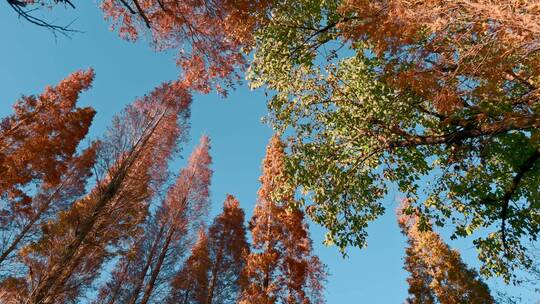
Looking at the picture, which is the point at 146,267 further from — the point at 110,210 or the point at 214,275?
the point at 110,210

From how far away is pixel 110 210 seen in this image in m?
8.78

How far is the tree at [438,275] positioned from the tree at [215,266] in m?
8.58

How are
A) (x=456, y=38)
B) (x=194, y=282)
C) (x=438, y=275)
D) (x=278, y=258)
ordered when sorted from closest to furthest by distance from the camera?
(x=456, y=38) → (x=278, y=258) → (x=438, y=275) → (x=194, y=282)

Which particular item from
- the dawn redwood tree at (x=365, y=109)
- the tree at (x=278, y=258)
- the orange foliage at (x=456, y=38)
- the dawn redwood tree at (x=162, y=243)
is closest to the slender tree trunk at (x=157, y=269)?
the dawn redwood tree at (x=162, y=243)

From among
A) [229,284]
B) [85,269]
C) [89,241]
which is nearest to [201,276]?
[229,284]

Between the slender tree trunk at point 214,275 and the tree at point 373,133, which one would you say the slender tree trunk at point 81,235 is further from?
the slender tree trunk at point 214,275

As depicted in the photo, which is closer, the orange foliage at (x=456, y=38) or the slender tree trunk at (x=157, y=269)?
the orange foliage at (x=456, y=38)

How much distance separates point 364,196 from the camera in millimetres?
7875

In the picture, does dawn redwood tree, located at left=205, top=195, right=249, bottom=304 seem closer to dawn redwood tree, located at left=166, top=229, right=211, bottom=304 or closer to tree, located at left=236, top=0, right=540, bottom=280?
dawn redwood tree, located at left=166, top=229, right=211, bottom=304

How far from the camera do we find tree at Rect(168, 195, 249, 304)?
17.1 metres

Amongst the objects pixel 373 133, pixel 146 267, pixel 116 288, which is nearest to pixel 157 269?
pixel 146 267

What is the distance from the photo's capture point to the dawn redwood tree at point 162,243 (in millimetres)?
14002

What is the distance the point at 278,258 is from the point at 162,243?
5447 millimetres

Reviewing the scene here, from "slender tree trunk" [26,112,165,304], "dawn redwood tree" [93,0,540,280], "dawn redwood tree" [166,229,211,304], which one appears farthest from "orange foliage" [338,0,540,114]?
"dawn redwood tree" [166,229,211,304]
